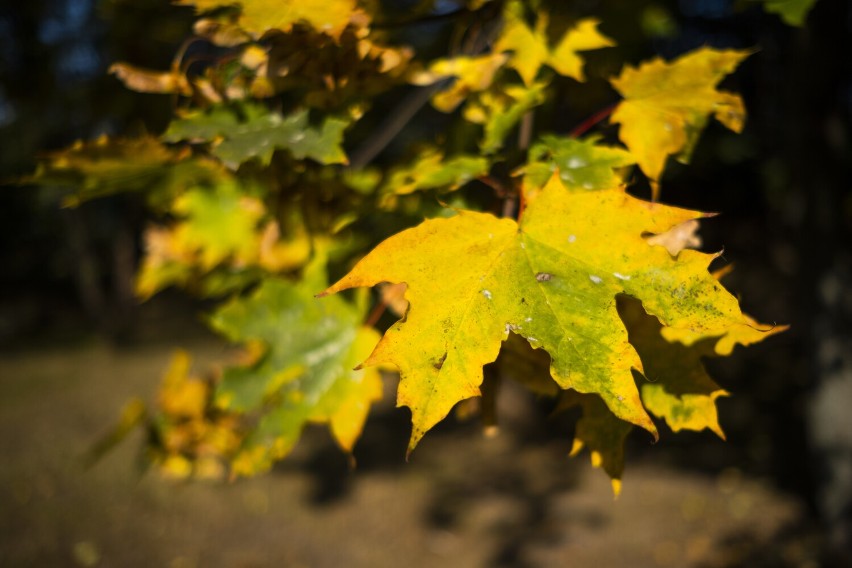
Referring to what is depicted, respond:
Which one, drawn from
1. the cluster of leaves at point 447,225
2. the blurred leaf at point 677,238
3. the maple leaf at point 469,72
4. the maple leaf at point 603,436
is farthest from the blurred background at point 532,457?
the maple leaf at point 603,436

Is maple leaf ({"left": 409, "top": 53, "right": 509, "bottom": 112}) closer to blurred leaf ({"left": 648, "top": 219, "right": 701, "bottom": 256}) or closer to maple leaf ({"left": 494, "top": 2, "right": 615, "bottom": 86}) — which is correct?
maple leaf ({"left": 494, "top": 2, "right": 615, "bottom": 86})

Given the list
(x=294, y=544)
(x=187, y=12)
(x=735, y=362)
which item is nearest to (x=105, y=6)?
(x=187, y=12)

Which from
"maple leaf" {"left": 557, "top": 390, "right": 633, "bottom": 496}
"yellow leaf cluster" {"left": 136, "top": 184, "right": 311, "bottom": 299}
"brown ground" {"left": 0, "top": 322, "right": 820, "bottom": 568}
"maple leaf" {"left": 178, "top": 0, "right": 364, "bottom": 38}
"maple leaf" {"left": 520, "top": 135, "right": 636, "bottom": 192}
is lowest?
"brown ground" {"left": 0, "top": 322, "right": 820, "bottom": 568}

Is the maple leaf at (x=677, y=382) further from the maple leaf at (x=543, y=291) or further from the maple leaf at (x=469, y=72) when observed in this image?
the maple leaf at (x=469, y=72)

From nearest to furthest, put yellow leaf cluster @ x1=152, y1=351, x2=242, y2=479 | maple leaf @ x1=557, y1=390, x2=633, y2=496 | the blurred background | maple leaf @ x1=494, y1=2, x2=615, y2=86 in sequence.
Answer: maple leaf @ x1=557, y1=390, x2=633, y2=496, maple leaf @ x1=494, y1=2, x2=615, y2=86, yellow leaf cluster @ x1=152, y1=351, x2=242, y2=479, the blurred background

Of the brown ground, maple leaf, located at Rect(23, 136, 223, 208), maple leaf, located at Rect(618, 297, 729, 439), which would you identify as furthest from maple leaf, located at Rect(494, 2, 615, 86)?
the brown ground

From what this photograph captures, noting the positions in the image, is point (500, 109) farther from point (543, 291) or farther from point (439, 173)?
point (543, 291)

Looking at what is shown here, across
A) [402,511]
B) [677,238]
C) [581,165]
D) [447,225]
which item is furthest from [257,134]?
[402,511]

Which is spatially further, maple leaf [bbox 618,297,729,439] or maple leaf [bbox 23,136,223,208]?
maple leaf [bbox 23,136,223,208]
